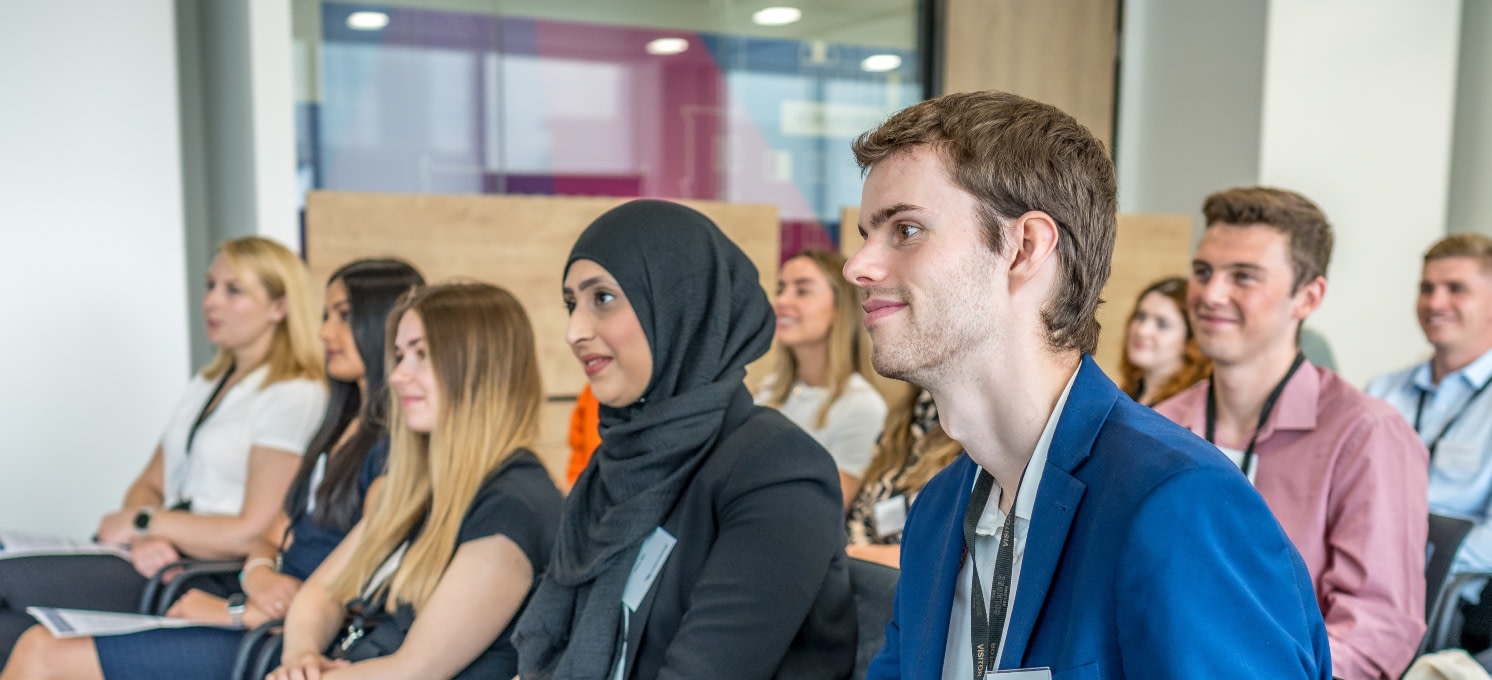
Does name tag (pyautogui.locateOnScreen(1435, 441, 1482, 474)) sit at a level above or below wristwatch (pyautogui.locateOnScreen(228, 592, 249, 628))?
above

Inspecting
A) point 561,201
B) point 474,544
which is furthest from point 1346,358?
point 474,544

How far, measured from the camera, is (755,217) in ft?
15.3

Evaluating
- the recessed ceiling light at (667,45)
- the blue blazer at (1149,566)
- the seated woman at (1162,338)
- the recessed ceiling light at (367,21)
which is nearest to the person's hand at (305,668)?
the blue blazer at (1149,566)

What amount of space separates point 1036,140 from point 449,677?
5.00 feet

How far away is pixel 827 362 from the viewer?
3980 millimetres

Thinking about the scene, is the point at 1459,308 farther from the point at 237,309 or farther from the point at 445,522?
the point at 237,309

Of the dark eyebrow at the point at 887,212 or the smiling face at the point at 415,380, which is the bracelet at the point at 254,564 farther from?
the dark eyebrow at the point at 887,212

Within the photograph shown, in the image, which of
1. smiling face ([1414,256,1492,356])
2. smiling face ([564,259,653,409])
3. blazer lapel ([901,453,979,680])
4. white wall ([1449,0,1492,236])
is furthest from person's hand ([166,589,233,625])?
white wall ([1449,0,1492,236])

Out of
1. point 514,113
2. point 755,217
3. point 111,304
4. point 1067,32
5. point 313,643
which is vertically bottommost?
point 313,643

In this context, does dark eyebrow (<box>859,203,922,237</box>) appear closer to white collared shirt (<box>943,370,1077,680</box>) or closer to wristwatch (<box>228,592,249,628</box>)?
white collared shirt (<box>943,370,1077,680</box>)

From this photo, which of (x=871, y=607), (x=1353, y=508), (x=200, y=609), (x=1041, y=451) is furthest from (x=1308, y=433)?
(x=200, y=609)

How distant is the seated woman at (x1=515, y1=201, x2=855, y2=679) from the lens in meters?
1.72

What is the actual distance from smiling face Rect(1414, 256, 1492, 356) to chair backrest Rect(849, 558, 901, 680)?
8.82 ft

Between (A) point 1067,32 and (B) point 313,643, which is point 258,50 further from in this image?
(A) point 1067,32
